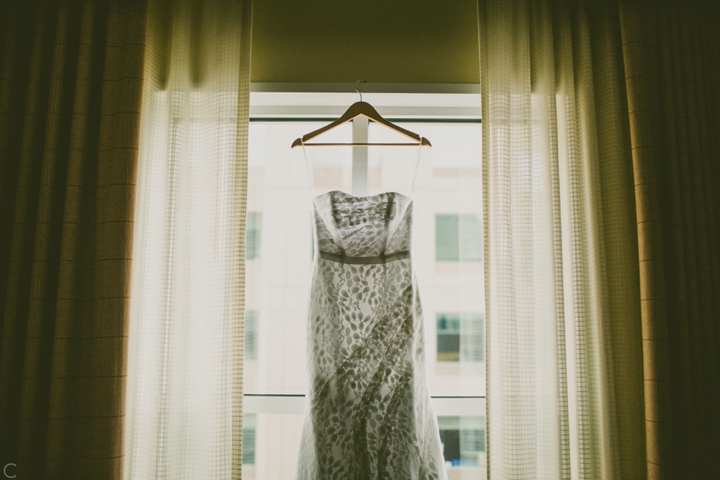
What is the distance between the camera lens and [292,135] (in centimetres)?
164

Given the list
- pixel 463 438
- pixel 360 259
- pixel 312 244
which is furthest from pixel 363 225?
pixel 463 438

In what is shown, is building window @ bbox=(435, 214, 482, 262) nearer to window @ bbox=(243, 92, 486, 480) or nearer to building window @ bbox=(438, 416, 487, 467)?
window @ bbox=(243, 92, 486, 480)

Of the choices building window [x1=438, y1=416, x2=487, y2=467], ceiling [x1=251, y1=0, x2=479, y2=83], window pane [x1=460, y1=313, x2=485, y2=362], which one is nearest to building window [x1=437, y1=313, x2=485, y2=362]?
window pane [x1=460, y1=313, x2=485, y2=362]

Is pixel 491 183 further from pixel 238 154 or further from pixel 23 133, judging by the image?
pixel 23 133

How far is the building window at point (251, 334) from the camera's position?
5.02 feet

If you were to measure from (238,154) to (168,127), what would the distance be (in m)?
0.27

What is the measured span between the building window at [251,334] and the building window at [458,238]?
2.54 feet

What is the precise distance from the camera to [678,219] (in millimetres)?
1234

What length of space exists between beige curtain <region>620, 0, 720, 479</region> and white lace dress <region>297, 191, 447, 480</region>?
71 centimetres

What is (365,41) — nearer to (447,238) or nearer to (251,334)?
(447,238)

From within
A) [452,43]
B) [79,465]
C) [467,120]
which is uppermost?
[452,43]

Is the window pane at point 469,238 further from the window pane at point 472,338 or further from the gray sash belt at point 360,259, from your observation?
the gray sash belt at point 360,259

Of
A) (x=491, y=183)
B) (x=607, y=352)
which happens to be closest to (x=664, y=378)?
(x=607, y=352)

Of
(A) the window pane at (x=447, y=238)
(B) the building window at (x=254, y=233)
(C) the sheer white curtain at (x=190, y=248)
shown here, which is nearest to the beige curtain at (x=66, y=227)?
(C) the sheer white curtain at (x=190, y=248)
